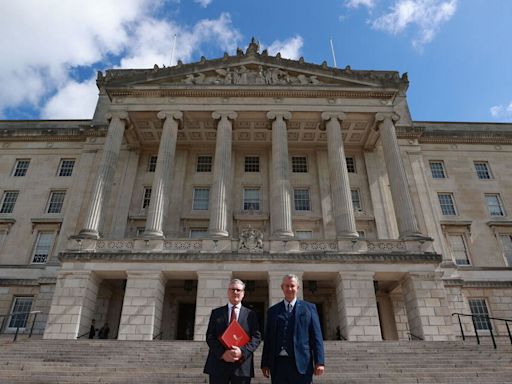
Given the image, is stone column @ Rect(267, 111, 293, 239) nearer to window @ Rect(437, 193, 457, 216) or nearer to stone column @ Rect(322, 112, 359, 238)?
stone column @ Rect(322, 112, 359, 238)

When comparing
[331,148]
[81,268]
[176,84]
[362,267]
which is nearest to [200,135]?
[176,84]

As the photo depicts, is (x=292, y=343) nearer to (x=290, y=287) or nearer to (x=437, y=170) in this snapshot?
(x=290, y=287)

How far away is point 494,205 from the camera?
Result: 28.1 meters

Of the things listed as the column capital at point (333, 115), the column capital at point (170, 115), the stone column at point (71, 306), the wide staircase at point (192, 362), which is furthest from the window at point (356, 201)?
the stone column at point (71, 306)

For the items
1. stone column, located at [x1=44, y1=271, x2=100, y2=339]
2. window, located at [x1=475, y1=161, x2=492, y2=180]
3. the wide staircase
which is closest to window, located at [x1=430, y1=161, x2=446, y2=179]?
window, located at [x1=475, y1=161, x2=492, y2=180]

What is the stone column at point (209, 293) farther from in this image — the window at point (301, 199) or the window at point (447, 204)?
the window at point (447, 204)

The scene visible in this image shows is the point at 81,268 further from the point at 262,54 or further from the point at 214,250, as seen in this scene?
the point at 262,54

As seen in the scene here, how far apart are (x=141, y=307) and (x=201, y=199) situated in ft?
34.3

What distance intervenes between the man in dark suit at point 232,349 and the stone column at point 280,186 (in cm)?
1515

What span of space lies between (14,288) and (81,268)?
8658 mm

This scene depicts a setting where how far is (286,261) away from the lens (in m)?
19.9

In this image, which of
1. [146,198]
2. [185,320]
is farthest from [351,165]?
[185,320]

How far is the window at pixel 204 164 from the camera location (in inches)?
1151

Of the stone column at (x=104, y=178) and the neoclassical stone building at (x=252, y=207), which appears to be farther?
the stone column at (x=104, y=178)
